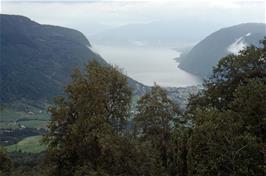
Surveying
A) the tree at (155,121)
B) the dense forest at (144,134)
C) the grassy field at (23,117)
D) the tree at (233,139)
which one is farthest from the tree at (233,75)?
the grassy field at (23,117)

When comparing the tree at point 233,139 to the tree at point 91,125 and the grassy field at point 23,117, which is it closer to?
the tree at point 91,125

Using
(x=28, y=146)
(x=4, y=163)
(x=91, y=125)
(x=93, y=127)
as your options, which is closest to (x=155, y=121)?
(x=93, y=127)

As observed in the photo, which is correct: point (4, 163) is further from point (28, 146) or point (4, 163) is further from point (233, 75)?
point (28, 146)

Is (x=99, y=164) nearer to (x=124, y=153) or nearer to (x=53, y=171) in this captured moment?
(x=124, y=153)

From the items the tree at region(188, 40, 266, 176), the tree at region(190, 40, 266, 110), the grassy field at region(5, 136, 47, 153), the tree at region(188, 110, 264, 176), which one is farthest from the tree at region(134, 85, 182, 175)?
the grassy field at region(5, 136, 47, 153)

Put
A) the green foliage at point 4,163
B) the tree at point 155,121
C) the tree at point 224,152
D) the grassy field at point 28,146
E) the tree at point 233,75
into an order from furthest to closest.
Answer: the grassy field at point 28,146 → the green foliage at point 4,163 → the tree at point 233,75 → the tree at point 155,121 → the tree at point 224,152

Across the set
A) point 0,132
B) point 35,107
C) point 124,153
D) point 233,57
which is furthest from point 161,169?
point 35,107

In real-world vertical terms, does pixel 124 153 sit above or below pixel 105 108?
below
